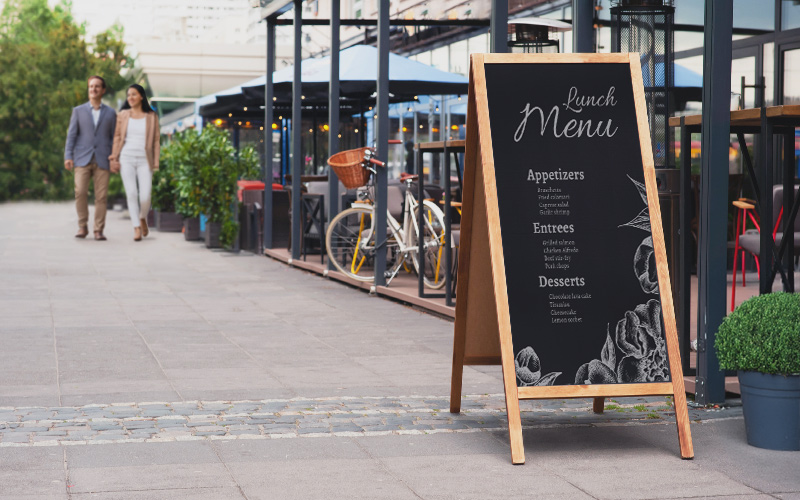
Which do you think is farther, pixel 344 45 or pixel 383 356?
pixel 344 45

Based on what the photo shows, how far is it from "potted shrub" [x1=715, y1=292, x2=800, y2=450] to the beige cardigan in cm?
1299

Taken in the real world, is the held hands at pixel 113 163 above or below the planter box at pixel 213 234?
above

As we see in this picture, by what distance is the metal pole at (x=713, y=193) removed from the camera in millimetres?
5559

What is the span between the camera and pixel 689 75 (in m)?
13.2

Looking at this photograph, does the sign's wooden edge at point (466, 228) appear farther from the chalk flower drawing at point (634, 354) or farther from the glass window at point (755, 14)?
the glass window at point (755, 14)

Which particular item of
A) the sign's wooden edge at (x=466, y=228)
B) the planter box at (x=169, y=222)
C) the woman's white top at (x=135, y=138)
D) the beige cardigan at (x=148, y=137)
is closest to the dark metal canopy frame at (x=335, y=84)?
the beige cardigan at (x=148, y=137)

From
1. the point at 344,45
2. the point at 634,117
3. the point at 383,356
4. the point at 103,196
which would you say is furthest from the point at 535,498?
the point at 103,196

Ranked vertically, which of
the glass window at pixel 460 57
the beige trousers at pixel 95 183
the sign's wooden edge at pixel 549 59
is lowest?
the beige trousers at pixel 95 183

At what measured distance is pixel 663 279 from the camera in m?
4.90

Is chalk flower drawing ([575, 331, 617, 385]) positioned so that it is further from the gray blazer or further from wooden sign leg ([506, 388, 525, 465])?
the gray blazer

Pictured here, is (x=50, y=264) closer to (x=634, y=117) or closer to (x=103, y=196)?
(x=103, y=196)

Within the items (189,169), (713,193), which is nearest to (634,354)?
(713,193)

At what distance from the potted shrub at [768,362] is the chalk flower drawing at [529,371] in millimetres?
741

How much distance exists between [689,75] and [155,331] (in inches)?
292
